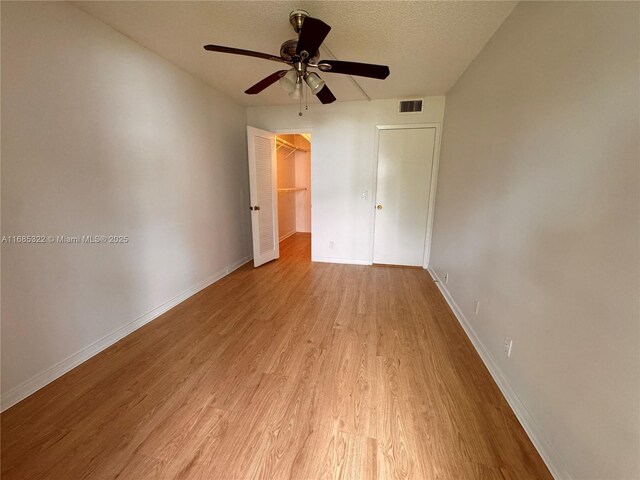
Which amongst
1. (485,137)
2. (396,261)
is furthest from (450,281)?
(485,137)

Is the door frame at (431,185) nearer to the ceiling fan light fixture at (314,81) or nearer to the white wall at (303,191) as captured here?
the ceiling fan light fixture at (314,81)

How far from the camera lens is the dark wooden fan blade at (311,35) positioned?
1.32 metres

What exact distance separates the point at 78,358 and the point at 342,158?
353 cm

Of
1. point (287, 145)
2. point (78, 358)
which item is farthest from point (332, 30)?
point (287, 145)

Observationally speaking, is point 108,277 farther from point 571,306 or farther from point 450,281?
point 450,281

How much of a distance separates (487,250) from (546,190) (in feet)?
2.43

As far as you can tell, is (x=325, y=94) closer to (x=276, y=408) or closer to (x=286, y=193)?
(x=276, y=408)

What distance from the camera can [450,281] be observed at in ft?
9.25

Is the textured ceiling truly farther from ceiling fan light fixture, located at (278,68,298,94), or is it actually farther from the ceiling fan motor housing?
ceiling fan light fixture, located at (278,68,298,94)

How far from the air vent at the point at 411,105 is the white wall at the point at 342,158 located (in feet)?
0.22

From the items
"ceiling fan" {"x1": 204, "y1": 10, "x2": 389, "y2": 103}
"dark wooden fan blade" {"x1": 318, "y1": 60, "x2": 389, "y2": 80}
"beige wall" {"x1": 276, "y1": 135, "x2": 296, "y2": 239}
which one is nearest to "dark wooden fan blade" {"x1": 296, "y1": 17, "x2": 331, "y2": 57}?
"ceiling fan" {"x1": 204, "y1": 10, "x2": 389, "y2": 103}

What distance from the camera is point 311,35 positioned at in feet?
4.72

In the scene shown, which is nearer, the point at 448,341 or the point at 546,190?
the point at 546,190

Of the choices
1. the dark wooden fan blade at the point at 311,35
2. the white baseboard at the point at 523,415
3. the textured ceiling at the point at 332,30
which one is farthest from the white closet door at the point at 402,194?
the dark wooden fan blade at the point at 311,35
